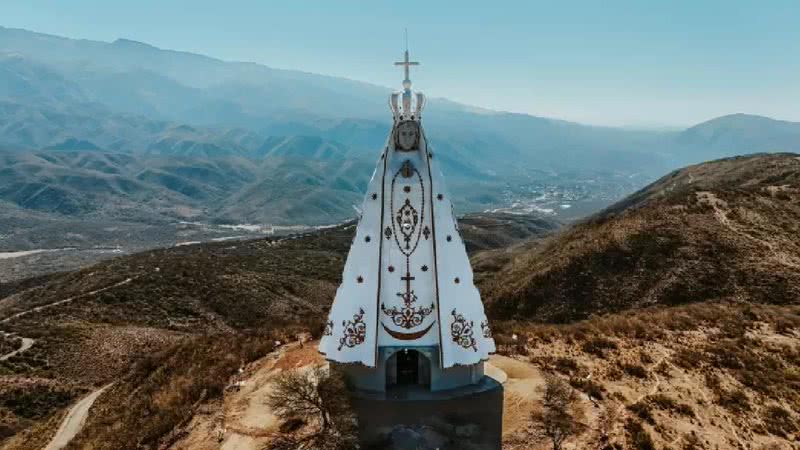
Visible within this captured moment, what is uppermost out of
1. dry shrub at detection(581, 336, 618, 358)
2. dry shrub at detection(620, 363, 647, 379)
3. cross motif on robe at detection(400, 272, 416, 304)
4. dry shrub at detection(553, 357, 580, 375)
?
cross motif on robe at detection(400, 272, 416, 304)

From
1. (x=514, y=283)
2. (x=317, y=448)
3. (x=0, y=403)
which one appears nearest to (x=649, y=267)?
(x=514, y=283)

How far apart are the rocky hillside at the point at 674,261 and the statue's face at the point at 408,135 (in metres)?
25.7

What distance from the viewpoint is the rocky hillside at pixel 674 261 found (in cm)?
3794

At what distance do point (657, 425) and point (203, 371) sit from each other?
65.1 feet

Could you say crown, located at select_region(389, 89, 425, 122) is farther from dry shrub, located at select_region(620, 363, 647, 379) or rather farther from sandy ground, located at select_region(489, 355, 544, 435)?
dry shrub, located at select_region(620, 363, 647, 379)

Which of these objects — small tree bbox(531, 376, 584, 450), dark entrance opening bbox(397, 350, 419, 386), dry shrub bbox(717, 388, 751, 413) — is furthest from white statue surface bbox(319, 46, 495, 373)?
dry shrub bbox(717, 388, 751, 413)

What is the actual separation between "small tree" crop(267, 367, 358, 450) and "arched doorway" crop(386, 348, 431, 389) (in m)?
1.96

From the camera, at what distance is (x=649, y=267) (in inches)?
1687

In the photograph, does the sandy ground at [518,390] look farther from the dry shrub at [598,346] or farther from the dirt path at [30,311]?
the dirt path at [30,311]

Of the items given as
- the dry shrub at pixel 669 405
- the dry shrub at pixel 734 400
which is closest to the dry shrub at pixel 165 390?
the dry shrub at pixel 669 405

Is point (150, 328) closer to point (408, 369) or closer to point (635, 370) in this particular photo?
point (408, 369)

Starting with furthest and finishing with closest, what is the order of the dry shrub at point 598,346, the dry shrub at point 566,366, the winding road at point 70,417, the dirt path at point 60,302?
the dirt path at point 60,302 < the winding road at point 70,417 < the dry shrub at point 598,346 < the dry shrub at point 566,366

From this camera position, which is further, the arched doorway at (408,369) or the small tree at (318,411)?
the arched doorway at (408,369)

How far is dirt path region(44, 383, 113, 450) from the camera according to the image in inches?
1052
